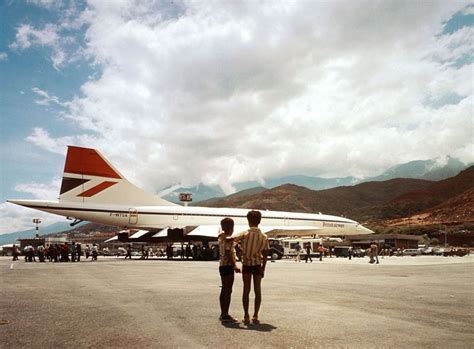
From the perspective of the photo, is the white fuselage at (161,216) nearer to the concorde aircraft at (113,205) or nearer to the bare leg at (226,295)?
the concorde aircraft at (113,205)

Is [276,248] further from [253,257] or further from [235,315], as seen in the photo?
[253,257]

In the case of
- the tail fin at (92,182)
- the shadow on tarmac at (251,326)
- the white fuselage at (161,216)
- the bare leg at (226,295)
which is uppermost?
the tail fin at (92,182)

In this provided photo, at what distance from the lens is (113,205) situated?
34812 mm

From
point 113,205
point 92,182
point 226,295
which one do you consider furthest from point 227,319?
point 113,205

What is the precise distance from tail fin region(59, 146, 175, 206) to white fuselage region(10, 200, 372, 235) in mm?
687

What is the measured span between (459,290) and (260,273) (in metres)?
7.04

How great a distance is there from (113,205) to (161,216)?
14.2 feet

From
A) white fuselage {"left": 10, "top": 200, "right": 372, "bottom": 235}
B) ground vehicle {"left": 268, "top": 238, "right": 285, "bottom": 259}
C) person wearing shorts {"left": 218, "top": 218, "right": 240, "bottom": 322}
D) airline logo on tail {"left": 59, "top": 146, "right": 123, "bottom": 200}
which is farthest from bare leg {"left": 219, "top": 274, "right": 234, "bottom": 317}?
ground vehicle {"left": 268, "top": 238, "right": 285, "bottom": 259}

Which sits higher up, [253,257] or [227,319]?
[253,257]

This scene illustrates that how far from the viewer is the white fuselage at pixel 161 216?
32.4 meters

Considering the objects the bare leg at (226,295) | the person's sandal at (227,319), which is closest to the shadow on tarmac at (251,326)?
the person's sandal at (227,319)

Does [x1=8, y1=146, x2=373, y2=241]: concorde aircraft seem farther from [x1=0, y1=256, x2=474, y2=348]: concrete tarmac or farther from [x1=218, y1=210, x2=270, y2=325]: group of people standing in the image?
[x1=218, y1=210, x2=270, y2=325]: group of people standing

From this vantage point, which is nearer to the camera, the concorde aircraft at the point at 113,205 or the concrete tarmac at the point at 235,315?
the concrete tarmac at the point at 235,315

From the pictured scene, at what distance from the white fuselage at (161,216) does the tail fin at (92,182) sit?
0.69 m
